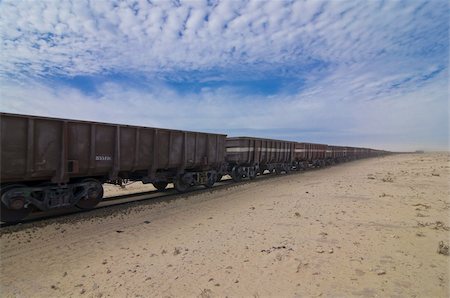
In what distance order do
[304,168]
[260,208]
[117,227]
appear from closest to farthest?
[117,227] → [260,208] → [304,168]

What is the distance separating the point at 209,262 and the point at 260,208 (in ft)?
16.1

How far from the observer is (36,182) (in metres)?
8.82

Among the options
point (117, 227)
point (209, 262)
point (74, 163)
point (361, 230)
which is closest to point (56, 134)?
point (74, 163)

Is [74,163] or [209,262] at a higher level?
[74,163]

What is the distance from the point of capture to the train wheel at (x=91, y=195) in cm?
970

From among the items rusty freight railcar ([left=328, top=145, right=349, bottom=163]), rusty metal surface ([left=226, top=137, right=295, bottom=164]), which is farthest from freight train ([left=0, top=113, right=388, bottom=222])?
rusty freight railcar ([left=328, top=145, right=349, bottom=163])

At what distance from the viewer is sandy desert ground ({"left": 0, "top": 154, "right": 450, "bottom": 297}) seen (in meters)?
4.51

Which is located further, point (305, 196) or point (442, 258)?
point (305, 196)

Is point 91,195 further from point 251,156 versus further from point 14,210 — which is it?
point 251,156

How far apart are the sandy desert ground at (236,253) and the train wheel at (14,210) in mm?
528

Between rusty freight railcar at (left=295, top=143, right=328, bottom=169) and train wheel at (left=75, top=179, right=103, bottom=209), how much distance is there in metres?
22.7

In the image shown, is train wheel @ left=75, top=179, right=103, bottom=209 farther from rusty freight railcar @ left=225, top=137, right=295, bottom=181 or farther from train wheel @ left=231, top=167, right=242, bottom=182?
train wheel @ left=231, top=167, right=242, bottom=182

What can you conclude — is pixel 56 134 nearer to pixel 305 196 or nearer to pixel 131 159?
pixel 131 159

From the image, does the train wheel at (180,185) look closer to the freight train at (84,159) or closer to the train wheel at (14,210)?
the freight train at (84,159)
